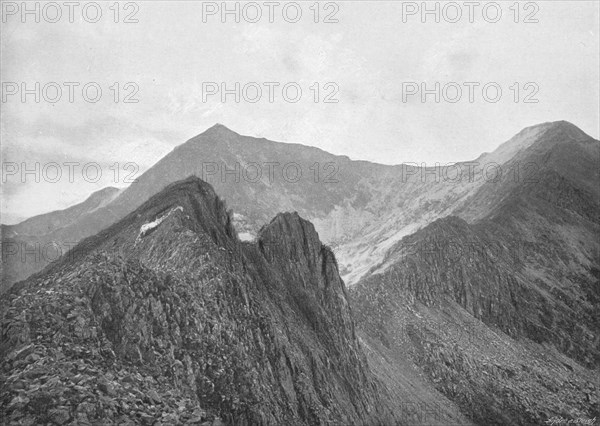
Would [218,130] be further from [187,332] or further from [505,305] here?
[187,332]

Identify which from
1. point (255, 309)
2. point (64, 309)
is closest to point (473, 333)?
point (255, 309)

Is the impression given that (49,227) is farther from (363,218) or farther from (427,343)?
(427,343)

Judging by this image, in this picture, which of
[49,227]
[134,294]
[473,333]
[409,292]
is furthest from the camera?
[49,227]
